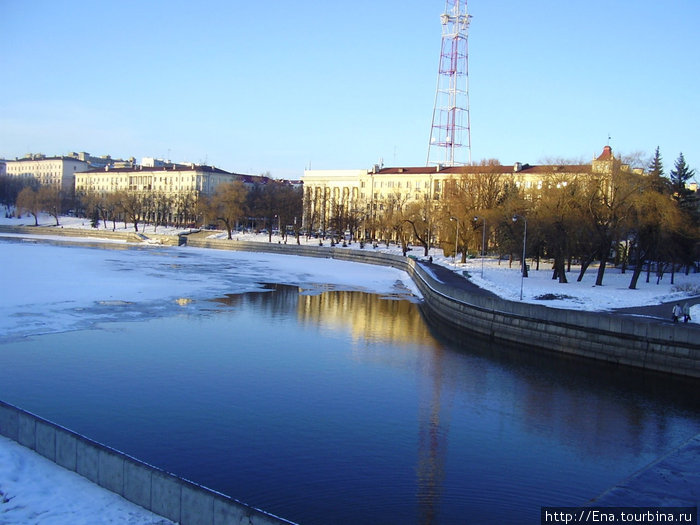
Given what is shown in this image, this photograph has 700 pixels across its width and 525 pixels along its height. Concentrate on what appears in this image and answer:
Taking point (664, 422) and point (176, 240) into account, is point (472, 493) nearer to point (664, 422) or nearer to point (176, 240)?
point (664, 422)

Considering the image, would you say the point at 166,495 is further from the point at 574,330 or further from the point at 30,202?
the point at 30,202

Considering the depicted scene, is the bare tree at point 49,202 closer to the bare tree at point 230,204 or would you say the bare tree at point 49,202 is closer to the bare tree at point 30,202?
the bare tree at point 30,202

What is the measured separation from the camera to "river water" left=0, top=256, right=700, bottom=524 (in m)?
14.3

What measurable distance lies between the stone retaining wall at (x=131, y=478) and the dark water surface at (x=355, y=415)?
2594 millimetres

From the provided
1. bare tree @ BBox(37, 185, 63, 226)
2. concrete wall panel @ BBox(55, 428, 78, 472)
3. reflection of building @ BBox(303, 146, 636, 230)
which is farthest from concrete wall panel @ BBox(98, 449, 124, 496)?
bare tree @ BBox(37, 185, 63, 226)

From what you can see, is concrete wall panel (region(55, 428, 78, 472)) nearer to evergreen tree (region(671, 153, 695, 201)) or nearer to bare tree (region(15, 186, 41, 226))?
evergreen tree (region(671, 153, 695, 201))

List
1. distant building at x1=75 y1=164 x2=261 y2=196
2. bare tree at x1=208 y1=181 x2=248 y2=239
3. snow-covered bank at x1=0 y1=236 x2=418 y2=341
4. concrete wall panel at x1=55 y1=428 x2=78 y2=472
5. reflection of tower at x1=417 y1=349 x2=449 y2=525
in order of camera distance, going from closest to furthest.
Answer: concrete wall panel at x1=55 y1=428 x2=78 y2=472 → reflection of tower at x1=417 y1=349 x2=449 y2=525 → snow-covered bank at x1=0 y1=236 x2=418 y2=341 → bare tree at x1=208 y1=181 x2=248 y2=239 → distant building at x1=75 y1=164 x2=261 y2=196

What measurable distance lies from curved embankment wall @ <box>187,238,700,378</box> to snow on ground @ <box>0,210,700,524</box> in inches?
198

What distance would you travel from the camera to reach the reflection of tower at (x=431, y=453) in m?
13.6

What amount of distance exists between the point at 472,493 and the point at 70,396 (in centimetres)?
1193

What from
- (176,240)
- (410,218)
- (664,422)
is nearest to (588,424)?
(664,422)

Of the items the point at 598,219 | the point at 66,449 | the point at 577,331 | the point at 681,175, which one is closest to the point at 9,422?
the point at 66,449

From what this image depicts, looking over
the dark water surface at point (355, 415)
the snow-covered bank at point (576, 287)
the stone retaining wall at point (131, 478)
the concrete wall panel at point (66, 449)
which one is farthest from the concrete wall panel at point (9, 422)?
the snow-covered bank at point (576, 287)

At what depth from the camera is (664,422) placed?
20734 mm
